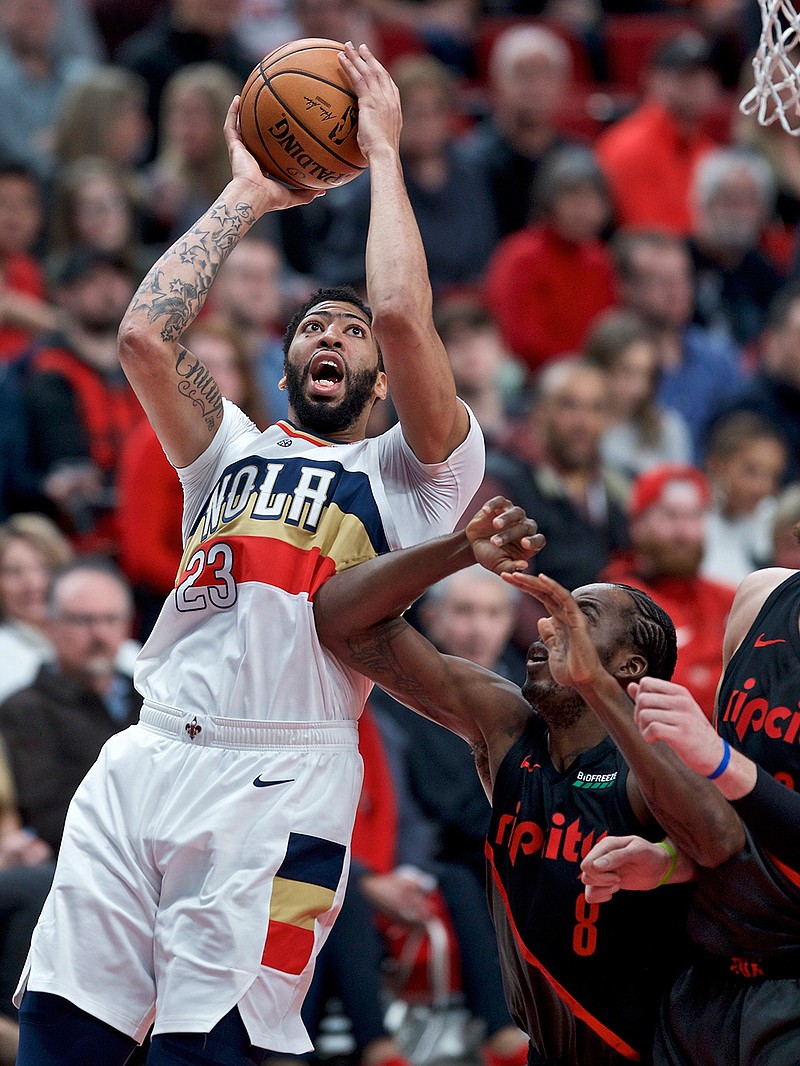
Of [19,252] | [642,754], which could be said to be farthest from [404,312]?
[19,252]

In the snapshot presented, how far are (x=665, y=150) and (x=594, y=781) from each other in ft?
27.2

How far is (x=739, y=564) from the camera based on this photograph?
881cm

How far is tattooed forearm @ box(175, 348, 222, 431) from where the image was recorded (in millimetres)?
4402

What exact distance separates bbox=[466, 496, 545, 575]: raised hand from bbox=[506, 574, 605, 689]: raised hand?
55 mm

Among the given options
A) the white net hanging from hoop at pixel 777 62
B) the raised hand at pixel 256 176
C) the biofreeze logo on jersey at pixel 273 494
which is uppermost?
the white net hanging from hoop at pixel 777 62

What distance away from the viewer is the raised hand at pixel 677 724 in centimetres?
363

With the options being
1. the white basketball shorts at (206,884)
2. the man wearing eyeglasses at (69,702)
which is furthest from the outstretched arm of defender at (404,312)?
the man wearing eyeglasses at (69,702)

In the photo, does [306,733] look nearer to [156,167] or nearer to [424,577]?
[424,577]

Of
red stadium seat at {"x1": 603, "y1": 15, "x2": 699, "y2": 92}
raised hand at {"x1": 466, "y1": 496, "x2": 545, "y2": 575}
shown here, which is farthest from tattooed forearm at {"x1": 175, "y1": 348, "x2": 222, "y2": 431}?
red stadium seat at {"x1": 603, "y1": 15, "x2": 699, "y2": 92}

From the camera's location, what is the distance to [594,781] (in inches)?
171

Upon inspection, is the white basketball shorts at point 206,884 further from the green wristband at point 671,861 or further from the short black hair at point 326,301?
the short black hair at point 326,301

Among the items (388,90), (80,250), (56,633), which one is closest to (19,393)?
(80,250)

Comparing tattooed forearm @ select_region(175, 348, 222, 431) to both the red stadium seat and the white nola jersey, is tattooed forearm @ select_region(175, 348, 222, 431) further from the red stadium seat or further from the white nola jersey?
the red stadium seat

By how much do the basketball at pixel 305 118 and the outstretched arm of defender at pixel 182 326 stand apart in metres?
0.10
